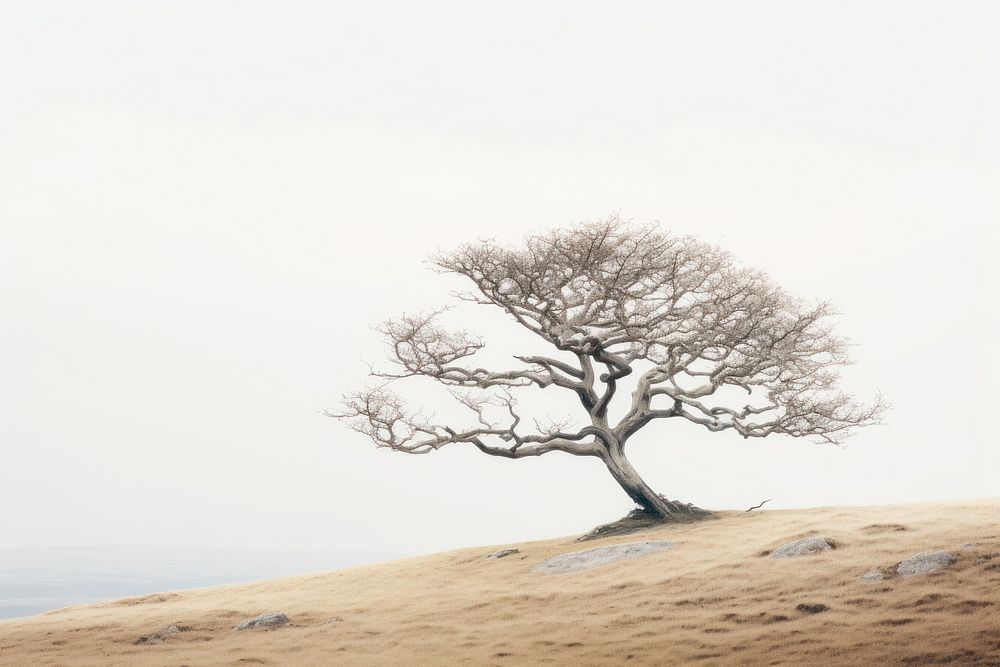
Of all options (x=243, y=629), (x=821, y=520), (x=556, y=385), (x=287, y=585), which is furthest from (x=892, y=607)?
(x=287, y=585)

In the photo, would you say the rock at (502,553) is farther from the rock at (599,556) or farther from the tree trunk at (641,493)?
the tree trunk at (641,493)

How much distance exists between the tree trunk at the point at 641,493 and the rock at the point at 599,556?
5273mm

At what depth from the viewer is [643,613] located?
1744 centimetres

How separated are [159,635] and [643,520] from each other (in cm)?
1543

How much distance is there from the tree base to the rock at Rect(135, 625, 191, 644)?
1273cm

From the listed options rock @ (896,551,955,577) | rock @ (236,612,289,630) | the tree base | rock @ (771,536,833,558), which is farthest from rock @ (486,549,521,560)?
rock @ (896,551,955,577)

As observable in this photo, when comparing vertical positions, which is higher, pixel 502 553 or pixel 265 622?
pixel 502 553

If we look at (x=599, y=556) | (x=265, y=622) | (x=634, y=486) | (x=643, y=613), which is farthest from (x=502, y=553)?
(x=643, y=613)

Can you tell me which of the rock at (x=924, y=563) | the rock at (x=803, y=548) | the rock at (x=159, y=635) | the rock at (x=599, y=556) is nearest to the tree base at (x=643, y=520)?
the rock at (x=599, y=556)

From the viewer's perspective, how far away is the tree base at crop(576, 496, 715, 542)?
96.5 ft

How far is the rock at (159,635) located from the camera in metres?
20.1

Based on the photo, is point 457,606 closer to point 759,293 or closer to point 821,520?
point 821,520

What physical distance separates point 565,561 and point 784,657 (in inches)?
447

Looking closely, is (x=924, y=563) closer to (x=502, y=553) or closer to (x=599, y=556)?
(x=599, y=556)
